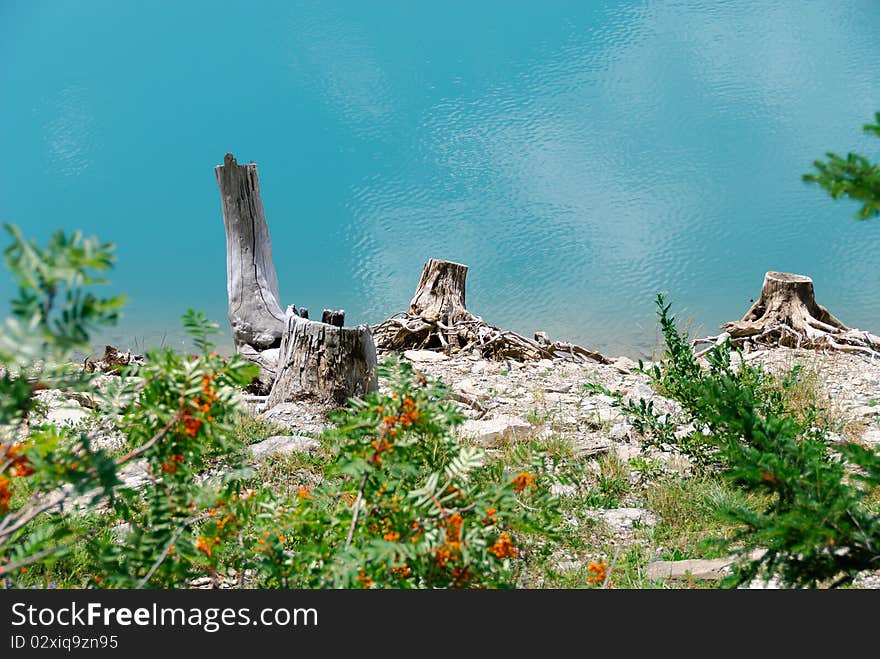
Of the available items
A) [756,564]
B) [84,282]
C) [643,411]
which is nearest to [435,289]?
[643,411]

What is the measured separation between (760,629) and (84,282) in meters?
1.66

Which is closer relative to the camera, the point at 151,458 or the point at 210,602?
the point at 210,602

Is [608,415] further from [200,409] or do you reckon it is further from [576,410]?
[200,409]

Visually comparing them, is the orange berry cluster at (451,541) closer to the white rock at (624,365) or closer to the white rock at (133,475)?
the white rock at (133,475)

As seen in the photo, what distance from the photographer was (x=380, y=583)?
1.81m

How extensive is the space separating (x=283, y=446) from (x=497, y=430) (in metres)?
1.33

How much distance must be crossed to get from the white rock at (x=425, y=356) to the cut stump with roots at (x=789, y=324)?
2.83 meters

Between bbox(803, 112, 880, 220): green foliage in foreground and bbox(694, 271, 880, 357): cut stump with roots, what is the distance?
20.7ft

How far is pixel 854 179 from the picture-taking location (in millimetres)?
1785

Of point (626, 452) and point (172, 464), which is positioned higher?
point (626, 452)

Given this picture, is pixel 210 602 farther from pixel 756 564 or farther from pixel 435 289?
pixel 435 289

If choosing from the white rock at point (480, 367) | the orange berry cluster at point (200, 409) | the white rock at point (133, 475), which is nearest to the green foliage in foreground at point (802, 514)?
the orange berry cluster at point (200, 409)

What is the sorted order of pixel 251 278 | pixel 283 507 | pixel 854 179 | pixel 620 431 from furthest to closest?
pixel 251 278 → pixel 620 431 → pixel 283 507 → pixel 854 179

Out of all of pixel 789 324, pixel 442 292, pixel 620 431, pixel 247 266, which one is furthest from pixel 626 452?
pixel 789 324
